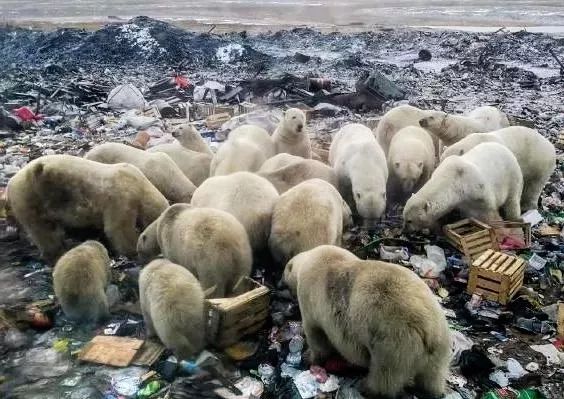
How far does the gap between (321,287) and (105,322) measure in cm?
247

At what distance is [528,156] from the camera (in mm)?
9133

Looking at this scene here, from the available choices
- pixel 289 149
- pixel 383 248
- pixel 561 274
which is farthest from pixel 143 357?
pixel 289 149

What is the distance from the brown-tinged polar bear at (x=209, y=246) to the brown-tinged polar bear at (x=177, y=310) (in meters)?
0.32

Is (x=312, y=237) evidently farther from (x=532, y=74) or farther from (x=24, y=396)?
(x=532, y=74)

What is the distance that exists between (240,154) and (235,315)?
13.0ft

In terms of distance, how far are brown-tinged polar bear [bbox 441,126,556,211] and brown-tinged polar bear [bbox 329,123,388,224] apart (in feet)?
4.81

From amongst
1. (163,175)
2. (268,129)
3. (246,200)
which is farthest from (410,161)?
(268,129)

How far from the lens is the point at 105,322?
5.94 m

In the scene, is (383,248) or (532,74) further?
(532,74)

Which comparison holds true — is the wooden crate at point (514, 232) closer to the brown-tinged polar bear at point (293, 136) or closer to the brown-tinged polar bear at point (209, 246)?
the brown-tinged polar bear at point (209, 246)

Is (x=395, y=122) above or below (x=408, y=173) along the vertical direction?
above

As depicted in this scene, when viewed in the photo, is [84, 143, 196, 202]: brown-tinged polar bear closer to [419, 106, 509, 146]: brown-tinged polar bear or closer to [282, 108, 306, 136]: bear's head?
[282, 108, 306, 136]: bear's head

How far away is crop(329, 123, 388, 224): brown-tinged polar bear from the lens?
26.0 ft

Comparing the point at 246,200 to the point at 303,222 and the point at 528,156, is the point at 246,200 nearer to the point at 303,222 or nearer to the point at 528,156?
the point at 303,222
